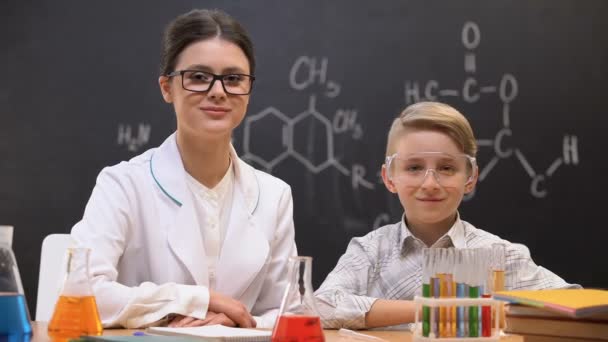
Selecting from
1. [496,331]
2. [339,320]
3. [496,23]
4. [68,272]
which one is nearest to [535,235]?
[496,23]

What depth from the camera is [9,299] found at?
1082 millimetres

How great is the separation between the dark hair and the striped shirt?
61 centimetres

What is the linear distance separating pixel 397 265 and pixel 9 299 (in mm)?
1111

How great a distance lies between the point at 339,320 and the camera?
5.79 ft

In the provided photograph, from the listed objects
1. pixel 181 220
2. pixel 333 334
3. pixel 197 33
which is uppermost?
pixel 197 33

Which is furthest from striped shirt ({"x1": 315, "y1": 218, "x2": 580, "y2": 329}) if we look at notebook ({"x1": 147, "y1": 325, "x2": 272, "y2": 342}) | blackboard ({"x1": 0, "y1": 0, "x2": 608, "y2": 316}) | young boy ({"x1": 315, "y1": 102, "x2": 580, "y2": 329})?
blackboard ({"x1": 0, "y1": 0, "x2": 608, "y2": 316})

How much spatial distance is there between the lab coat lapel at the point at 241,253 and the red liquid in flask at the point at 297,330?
906mm

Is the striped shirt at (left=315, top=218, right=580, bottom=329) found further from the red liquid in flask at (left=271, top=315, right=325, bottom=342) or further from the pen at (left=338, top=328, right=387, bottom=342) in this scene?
the red liquid in flask at (left=271, top=315, right=325, bottom=342)

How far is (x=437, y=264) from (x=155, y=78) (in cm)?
246

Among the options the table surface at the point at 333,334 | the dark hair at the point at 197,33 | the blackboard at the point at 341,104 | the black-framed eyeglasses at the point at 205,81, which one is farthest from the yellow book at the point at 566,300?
the blackboard at the point at 341,104

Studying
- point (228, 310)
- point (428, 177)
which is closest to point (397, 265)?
point (428, 177)

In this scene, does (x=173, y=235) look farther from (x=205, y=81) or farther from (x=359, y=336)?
(x=359, y=336)

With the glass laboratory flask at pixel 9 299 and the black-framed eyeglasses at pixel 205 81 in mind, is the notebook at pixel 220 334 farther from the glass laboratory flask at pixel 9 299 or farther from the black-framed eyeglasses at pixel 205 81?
the black-framed eyeglasses at pixel 205 81

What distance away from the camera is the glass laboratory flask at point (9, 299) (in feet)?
3.56
